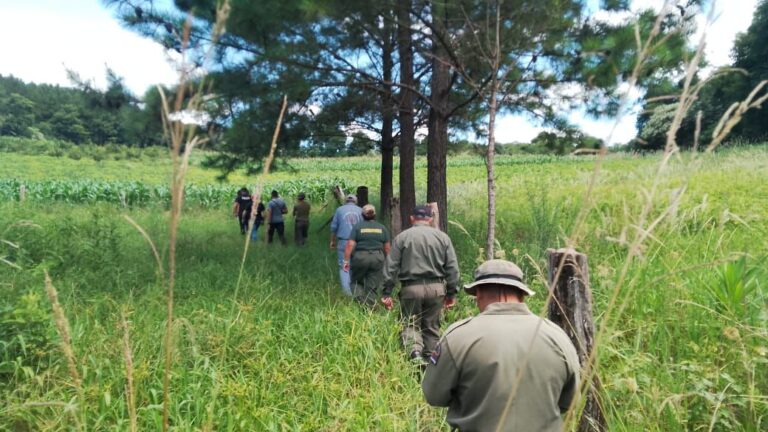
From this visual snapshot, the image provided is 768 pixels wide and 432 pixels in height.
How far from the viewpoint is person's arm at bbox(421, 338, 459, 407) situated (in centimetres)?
235

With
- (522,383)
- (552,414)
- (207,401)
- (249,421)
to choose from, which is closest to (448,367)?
(522,383)

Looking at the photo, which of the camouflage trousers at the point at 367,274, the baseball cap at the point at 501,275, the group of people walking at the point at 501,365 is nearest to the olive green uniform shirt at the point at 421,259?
the camouflage trousers at the point at 367,274

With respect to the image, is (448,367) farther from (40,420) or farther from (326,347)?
(40,420)

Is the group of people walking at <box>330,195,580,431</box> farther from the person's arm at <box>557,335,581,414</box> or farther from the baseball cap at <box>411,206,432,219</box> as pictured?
the baseball cap at <box>411,206,432,219</box>

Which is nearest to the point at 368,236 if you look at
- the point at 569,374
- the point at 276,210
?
the point at 569,374

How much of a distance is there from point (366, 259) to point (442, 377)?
13.0ft

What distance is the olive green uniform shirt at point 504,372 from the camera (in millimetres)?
2178

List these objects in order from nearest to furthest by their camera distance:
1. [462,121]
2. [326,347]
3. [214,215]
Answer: [326,347]
[462,121]
[214,215]

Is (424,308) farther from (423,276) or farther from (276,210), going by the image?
(276,210)

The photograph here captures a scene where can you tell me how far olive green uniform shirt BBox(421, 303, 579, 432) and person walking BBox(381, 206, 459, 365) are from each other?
2721 millimetres

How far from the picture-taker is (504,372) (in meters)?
2.19

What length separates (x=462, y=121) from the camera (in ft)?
34.9

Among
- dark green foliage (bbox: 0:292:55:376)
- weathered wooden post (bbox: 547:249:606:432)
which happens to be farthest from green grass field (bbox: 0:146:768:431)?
weathered wooden post (bbox: 547:249:606:432)

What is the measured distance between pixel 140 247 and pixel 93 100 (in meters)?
3.16
